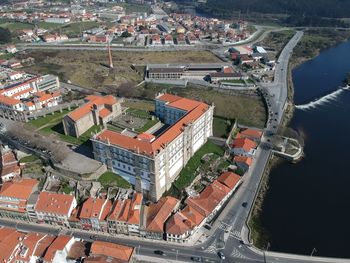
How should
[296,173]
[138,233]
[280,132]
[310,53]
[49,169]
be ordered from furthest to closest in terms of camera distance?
[310,53] < [280,132] < [296,173] < [49,169] < [138,233]

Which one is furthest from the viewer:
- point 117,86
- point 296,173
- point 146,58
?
point 146,58

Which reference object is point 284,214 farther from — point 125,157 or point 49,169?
point 49,169

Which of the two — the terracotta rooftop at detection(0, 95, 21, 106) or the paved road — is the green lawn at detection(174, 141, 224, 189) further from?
the terracotta rooftop at detection(0, 95, 21, 106)

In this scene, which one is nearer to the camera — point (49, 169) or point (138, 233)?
point (138, 233)

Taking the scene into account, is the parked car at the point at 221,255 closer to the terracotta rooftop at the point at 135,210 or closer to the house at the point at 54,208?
the terracotta rooftop at the point at 135,210

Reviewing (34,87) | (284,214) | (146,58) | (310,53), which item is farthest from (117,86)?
(310,53)

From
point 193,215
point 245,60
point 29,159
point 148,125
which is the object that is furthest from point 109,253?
point 245,60

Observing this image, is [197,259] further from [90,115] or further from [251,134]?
[90,115]

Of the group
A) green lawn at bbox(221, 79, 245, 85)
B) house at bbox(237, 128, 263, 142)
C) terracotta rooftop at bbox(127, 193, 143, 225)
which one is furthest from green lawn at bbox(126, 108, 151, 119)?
green lawn at bbox(221, 79, 245, 85)
